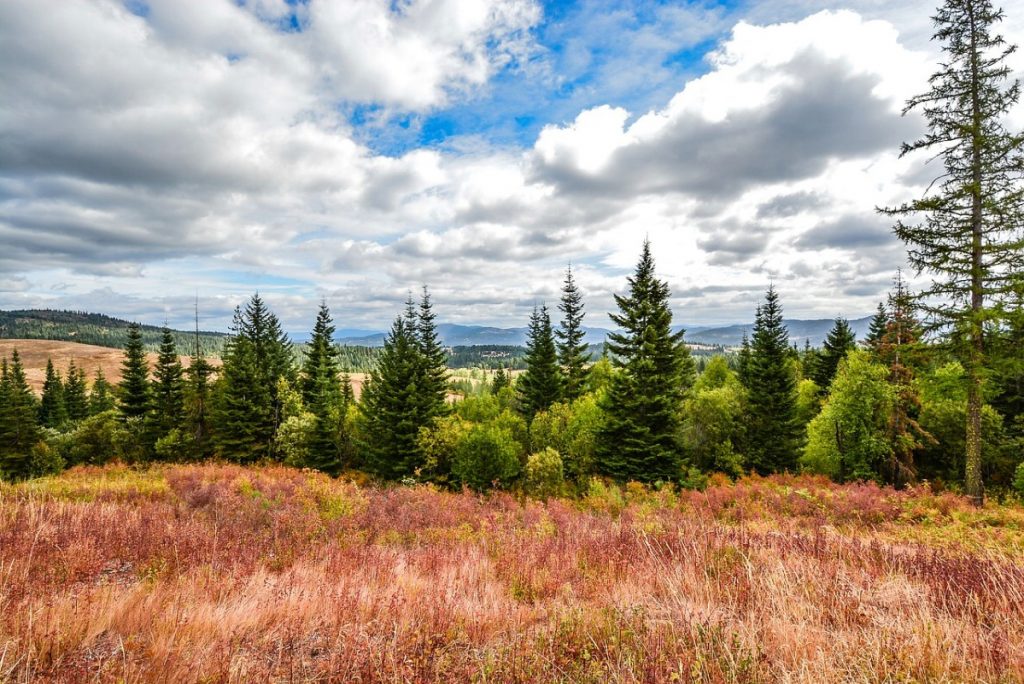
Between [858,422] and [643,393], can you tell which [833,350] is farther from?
[643,393]

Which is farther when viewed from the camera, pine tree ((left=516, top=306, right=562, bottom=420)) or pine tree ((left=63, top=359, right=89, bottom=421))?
pine tree ((left=63, top=359, right=89, bottom=421))

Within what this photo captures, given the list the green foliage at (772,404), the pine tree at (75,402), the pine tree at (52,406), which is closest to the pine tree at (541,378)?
A: the green foliage at (772,404)

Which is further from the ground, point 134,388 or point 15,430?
point 134,388

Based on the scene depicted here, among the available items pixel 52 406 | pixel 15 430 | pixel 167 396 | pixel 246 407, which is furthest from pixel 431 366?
pixel 52 406

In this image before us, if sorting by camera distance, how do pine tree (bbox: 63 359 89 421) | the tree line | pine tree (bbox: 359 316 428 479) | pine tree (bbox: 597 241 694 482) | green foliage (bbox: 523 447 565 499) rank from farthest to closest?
pine tree (bbox: 63 359 89 421) → pine tree (bbox: 359 316 428 479) → pine tree (bbox: 597 241 694 482) → green foliage (bbox: 523 447 565 499) → the tree line

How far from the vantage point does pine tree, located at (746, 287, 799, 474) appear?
37.1 meters

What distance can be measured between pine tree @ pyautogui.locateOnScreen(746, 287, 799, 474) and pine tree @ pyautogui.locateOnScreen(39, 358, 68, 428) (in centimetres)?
10508

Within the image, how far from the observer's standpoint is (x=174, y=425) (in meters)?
47.8

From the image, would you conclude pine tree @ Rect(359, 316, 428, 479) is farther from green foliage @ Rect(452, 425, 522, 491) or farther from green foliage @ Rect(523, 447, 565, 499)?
green foliage @ Rect(523, 447, 565, 499)

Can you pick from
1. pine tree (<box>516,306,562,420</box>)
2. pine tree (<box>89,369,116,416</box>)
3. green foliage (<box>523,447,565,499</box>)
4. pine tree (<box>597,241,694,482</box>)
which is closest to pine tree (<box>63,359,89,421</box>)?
pine tree (<box>89,369,116,416</box>)

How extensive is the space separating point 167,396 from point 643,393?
51.1 metres

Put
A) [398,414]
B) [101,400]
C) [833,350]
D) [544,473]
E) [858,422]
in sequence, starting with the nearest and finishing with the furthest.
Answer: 1. [544,473]
2. [858,422]
3. [398,414]
4. [833,350]
5. [101,400]

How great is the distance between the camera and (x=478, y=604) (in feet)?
15.0

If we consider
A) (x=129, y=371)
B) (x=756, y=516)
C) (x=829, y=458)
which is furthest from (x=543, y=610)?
(x=129, y=371)
